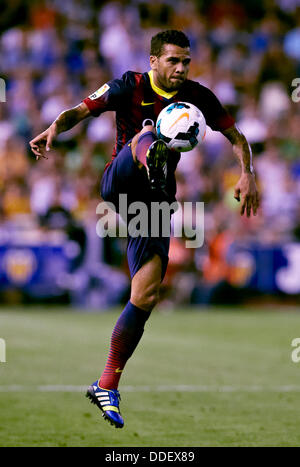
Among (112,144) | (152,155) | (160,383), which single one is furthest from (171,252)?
(152,155)

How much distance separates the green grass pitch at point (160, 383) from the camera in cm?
607

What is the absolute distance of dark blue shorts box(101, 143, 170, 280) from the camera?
588 centimetres

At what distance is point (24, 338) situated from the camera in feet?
35.5

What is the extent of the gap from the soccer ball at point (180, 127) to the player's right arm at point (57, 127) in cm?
49

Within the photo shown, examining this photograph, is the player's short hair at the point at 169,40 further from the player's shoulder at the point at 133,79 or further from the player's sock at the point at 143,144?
the player's sock at the point at 143,144

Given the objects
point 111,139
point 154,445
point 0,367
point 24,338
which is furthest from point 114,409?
point 111,139

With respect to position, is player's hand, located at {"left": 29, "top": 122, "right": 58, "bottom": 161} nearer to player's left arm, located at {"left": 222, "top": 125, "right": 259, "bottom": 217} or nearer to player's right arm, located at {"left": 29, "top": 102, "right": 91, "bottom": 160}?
player's right arm, located at {"left": 29, "top": 102, "right": 91, "bottom": 160}

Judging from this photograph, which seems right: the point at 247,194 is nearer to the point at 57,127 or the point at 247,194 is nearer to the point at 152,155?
the point at 152,155

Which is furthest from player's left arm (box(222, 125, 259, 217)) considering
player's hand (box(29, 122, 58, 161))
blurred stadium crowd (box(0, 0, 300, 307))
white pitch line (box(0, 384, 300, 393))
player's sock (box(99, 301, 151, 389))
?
blurred stadium crowd (box(0, 0, 300, 307))

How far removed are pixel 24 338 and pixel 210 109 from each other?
5386mm

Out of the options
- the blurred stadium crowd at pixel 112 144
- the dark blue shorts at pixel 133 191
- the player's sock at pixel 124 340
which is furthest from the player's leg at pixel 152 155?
the blurred stadium crowd at pixel 112 144
